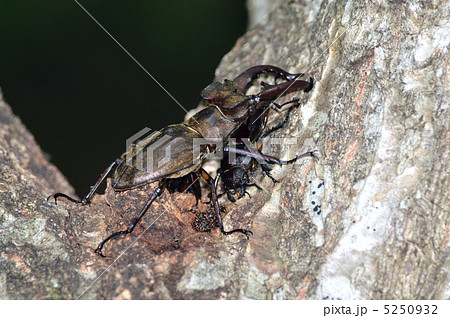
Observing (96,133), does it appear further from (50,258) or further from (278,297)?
(278,297)

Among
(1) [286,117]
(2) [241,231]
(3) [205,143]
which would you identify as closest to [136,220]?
(2) [241,231]

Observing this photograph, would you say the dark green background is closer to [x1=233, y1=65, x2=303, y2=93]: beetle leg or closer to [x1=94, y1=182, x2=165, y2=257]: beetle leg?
[x1=233, y1=65, x2=303, y2=93]: beetle leg

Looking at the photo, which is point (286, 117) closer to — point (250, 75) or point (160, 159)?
point (250, 75)

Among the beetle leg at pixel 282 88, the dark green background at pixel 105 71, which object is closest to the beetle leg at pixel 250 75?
the beetle leg at pixel 282 88

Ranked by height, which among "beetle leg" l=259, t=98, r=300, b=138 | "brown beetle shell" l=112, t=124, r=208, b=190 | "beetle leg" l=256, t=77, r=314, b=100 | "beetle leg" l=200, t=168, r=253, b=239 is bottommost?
"beetle leg" l=200, t=168, r=253, b=239

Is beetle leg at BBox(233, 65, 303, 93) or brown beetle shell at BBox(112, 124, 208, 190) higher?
beetle leg at BBox(233, 65, 303, 93)

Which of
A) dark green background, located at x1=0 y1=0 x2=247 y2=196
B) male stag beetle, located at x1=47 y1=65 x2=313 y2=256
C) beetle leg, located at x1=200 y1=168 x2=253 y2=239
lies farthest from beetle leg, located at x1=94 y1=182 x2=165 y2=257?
dark green background, located at x1=0 y1=0 x2=247 y2=196

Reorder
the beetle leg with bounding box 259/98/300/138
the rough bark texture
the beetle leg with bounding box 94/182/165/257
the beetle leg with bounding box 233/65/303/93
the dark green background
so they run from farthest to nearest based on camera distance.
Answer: the dark green background, the beetle leg with bounding box 233/65/303/93, the beetle leg with bounding box 259/98/300/138, the beetle leg with bounding box 94/182/165/257, the rough bark texture
